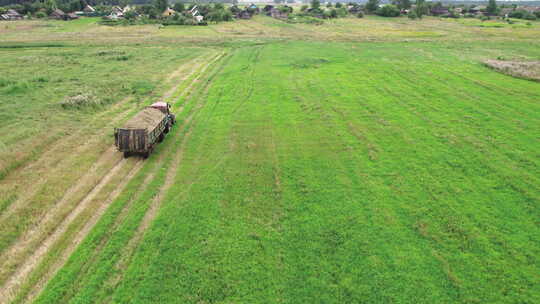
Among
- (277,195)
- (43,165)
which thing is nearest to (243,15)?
(43,165)

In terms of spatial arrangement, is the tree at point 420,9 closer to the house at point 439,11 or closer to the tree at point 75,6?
the house at point 439,11

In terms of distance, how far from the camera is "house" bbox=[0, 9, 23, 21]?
11846 centimetres

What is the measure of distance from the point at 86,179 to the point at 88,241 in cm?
617

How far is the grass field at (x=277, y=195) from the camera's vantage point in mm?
11195

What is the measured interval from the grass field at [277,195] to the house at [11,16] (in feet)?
402

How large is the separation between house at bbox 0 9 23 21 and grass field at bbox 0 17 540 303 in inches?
4827

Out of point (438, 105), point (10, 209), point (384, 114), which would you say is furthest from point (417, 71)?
point (10, 209)

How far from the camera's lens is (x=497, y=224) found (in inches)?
543

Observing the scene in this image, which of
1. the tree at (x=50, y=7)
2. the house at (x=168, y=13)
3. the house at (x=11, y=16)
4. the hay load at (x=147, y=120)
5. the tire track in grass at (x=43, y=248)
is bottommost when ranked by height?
the tire track in grass at (x=43, y=248)

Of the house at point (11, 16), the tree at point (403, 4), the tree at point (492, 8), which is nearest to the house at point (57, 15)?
the house at point (11, 16)

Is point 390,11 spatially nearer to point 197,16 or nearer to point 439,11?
point 439,11

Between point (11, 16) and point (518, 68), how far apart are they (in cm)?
16742

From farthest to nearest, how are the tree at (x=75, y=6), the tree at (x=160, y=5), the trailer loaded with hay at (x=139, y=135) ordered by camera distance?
the tree at (x=75, y=6) → the tree at (x=160, y=5) → the trailer loaded with hay at (x=139, y=135)

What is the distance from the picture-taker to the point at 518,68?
42.6 m
